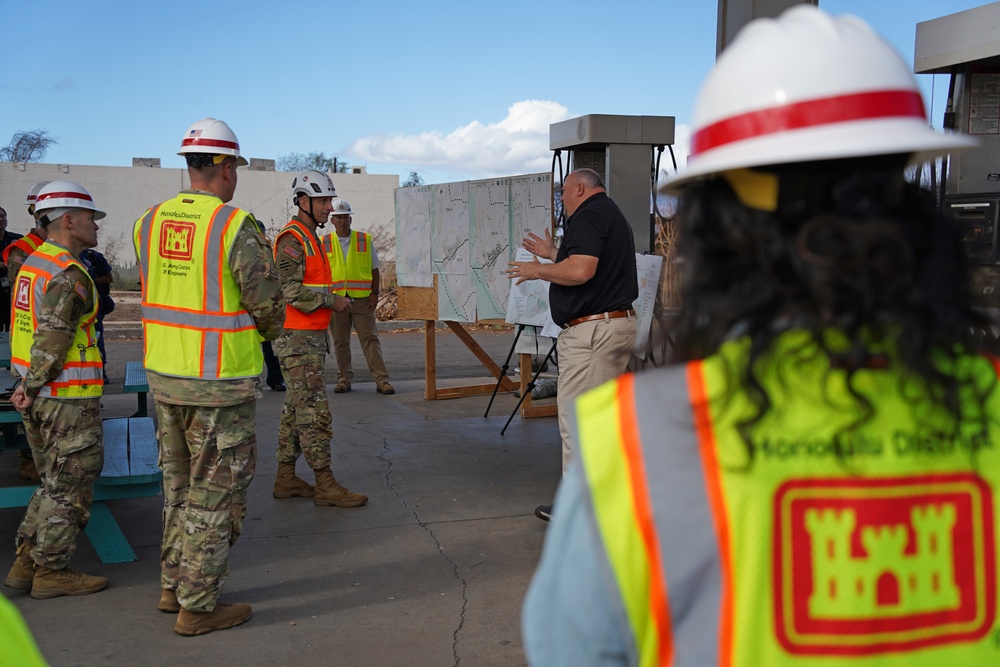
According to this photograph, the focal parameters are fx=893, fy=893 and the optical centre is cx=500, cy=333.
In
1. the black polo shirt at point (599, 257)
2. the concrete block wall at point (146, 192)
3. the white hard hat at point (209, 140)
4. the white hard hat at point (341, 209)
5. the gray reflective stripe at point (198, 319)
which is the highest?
the concrete block wall at point (146, 192)

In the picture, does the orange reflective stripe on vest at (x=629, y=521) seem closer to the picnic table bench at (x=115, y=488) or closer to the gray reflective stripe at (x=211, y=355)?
the gray reflective stripe at (x=211, y=355)

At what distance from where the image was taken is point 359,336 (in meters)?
10.5

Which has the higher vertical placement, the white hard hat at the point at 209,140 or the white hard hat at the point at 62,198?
the white hard hat at the point at 209,140

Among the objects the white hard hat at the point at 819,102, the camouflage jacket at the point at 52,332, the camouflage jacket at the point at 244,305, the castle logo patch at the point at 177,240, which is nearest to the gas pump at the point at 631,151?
the camouflage jacket at the point at 244,305

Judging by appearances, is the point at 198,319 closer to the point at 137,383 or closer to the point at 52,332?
the point at 52,332

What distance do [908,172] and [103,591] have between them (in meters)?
4.47

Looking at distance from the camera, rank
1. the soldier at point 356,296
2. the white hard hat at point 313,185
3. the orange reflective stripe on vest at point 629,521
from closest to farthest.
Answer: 1. the orange reflective stripe on vest at point 629,521
2. the white hard hat at point 313,185
3. the soldier at point 356,296

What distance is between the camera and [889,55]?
1.13 m

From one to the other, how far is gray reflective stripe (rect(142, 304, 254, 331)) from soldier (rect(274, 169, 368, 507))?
1734 millimetres

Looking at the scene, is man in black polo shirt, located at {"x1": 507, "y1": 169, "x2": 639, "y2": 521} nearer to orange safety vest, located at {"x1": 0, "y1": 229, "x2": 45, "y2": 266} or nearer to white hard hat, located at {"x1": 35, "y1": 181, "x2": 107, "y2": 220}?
white hard hat, located at {"x1": 35, "y1": 181, "x2": 107, "y2": 220}

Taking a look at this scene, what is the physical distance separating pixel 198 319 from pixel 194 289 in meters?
0.14

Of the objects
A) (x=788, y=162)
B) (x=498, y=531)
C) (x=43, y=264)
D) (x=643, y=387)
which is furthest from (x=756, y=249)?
(x=498, y=531)

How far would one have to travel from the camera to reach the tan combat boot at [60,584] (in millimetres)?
4457

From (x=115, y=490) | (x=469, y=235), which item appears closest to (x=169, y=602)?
(x=115, y=490)
